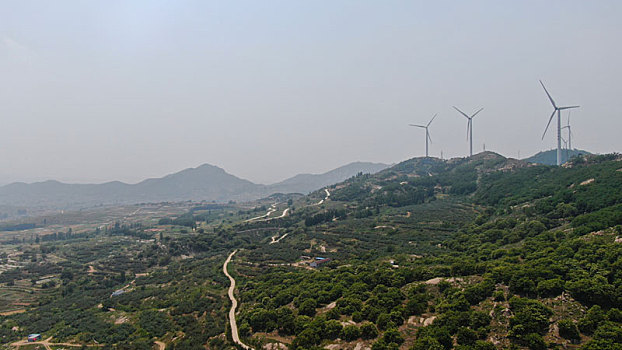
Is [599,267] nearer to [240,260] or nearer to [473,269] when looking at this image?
[473,269]

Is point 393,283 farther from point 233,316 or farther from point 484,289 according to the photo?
point 233,316

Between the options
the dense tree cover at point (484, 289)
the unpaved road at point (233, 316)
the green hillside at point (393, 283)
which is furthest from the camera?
the unpaved road at point (233, 316)

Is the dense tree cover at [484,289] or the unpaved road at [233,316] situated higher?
the dense tree cover at [484,289]

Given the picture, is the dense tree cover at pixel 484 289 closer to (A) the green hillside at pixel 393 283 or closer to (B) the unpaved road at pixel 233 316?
(A) the green hillside at pixel 393 283

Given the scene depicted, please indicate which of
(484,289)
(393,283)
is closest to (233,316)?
(393,283)

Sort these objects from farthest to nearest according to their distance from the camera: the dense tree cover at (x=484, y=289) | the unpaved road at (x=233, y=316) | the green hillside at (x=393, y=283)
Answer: the unpaved road at (x=233, y=316) → the green hillside at (x=393, y=283) → the dense tree cover at (x=484, y=289)

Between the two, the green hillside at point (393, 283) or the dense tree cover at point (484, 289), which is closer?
the dense tree cover at point (484, 289)

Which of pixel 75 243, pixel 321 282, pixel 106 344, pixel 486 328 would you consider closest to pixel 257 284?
pixel 321 282

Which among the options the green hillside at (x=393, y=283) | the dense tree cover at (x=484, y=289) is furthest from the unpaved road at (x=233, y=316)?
the dense tree cover at (x=484, y=289)
